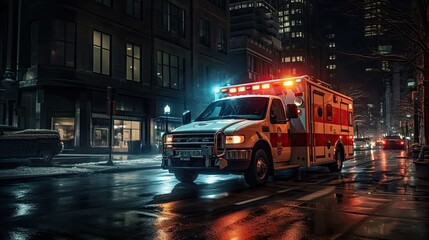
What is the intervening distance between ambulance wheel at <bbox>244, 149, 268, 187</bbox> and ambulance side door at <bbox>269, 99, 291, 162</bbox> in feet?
1.60

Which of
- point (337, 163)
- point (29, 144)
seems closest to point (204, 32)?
point (29, 144)

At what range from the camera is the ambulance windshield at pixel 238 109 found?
1135cm

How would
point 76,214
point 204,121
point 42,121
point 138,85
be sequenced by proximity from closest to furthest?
point 76,214
point 204,121
point 42,121
point 138,85

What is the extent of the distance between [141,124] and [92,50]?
8.39 meters

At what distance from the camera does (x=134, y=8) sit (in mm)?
36188

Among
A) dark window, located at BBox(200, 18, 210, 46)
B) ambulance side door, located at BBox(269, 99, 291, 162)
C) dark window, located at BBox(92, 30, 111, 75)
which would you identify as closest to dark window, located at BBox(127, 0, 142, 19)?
dark window, located at BBox(92, 30, 111, 75)

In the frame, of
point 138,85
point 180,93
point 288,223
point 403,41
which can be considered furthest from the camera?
point 180,93

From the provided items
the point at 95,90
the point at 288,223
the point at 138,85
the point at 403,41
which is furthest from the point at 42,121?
the point at 288,223

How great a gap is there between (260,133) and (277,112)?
146 cm

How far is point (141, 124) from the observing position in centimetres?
3712

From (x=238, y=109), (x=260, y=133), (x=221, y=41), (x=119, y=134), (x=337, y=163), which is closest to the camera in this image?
(x=260, y=133)

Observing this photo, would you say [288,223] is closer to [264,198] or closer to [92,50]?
Answer: [264,198]

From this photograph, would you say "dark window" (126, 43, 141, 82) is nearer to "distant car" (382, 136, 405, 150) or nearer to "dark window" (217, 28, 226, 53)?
"dark window" (217, 28, 226, 53)

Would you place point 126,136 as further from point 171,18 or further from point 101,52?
point 171,18
